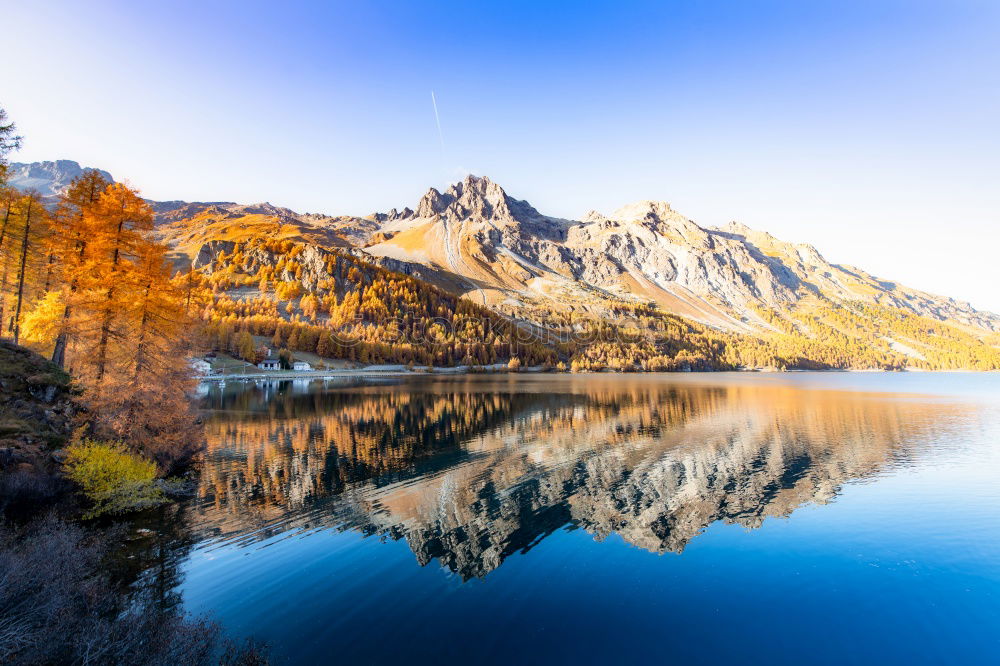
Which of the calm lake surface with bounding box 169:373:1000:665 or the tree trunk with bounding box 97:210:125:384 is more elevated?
the tree trunk with bounding box 97:210:125:384

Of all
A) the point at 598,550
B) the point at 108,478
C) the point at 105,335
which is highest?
the point at 105,335

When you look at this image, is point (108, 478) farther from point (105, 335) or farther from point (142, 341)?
point (105, 335)

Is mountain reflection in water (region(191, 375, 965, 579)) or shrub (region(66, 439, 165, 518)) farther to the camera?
mountain reflection in water (region(191, 375, 965, 579))

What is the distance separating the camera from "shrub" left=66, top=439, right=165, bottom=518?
2036 cm

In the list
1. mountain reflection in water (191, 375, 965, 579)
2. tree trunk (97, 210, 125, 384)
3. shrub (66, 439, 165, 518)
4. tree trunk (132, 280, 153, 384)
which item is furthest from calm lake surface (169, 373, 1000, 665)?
tree trunk (97, 210, 125, 384)

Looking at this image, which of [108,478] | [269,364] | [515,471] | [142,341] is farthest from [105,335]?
[269,364]

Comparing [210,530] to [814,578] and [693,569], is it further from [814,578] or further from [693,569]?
[814,578]

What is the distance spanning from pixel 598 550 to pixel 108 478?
77.4 feet

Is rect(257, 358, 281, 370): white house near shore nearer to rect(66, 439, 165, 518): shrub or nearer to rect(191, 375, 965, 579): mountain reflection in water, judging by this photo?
rect(191, 375, 965, 579): mountain reflection in water

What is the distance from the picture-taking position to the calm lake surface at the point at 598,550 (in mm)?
13250

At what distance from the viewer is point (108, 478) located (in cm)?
2109

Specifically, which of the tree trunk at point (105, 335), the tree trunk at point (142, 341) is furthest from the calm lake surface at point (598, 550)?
the tree trunk at point (105, 335)

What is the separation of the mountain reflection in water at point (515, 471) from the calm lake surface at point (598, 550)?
0.72 feet

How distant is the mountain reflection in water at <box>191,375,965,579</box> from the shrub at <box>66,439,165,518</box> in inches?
106
